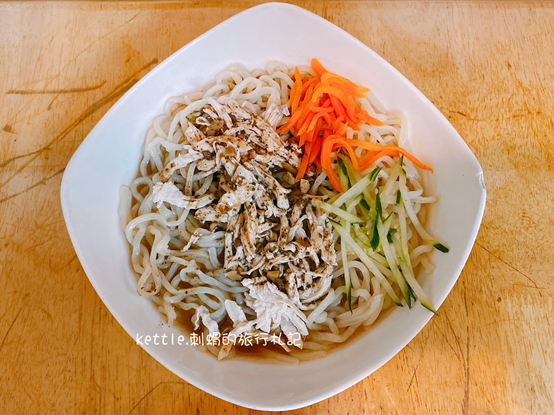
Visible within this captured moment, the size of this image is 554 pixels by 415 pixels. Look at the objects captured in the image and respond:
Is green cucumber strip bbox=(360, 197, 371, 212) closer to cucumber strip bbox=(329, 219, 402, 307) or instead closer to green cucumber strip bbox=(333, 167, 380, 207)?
green cucumber strip bbox=(333, 167, 380, 207)

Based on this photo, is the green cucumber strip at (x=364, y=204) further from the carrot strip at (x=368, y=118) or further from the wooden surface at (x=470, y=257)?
the wooden surface at (x=470, y=257)

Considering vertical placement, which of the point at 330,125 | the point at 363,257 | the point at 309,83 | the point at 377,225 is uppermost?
the point at 309,83

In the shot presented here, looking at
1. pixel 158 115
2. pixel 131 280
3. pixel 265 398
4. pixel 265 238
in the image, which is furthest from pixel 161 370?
pixel 158 115

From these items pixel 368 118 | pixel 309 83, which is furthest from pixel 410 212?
pixel 309 83

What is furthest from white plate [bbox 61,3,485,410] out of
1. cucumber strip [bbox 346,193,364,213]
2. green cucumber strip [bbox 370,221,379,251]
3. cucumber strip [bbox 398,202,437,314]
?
cucumber strip [bbox 346,193,364,213]

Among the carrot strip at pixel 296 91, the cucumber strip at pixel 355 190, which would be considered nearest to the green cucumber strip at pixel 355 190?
the cucumber strip at pixel 355 190

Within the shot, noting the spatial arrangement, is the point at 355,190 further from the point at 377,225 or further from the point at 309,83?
the point at 309,83
